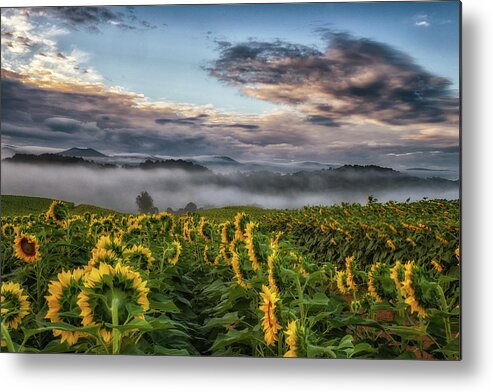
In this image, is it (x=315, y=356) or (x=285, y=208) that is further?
(x=285, y=208)

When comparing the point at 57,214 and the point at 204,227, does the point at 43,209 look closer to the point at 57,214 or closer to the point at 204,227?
the point at 57,214

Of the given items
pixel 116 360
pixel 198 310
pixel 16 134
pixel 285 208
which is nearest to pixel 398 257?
pixel 285 208

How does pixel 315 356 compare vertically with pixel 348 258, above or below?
below

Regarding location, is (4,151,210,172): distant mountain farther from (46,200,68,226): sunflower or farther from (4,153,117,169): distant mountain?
(46,200,68,226): sunflower

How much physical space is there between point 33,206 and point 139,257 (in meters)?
0.75

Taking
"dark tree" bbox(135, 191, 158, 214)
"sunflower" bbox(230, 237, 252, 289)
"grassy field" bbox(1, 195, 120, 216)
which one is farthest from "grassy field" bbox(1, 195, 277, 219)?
"sunflower" bbox(230, 237, 252, 289)

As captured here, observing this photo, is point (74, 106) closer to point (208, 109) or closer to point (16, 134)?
point (16, 134)

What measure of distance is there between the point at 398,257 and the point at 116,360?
1576 mm

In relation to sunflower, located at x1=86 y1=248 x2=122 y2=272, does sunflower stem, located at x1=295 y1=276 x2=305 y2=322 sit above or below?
below

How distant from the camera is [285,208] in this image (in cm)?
365

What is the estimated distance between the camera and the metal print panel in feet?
11.3

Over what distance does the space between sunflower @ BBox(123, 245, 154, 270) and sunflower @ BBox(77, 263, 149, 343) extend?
2.27 ft

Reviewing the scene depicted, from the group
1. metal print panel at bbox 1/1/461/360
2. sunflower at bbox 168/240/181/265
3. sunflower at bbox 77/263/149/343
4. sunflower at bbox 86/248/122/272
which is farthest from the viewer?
sunflower at bbox 168/240/181/265

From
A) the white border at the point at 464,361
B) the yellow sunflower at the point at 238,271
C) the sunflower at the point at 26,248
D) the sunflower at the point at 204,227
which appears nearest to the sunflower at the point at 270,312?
the yellow sunflower at the point at 238,271
